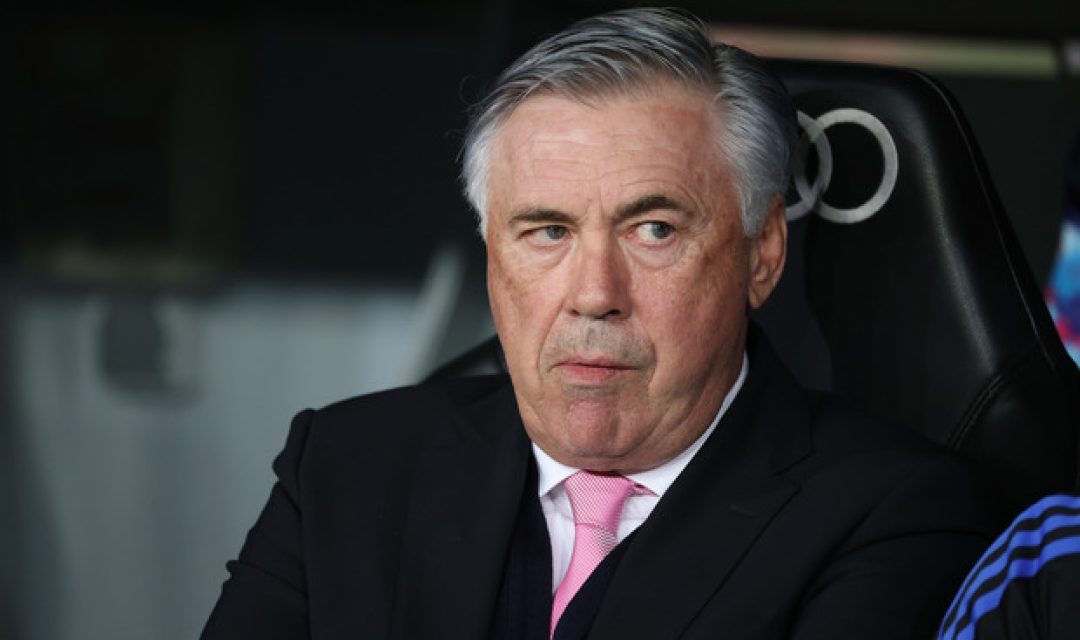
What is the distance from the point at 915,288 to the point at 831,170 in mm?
136

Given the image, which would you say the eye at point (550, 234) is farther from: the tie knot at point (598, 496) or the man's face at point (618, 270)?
the tie knot at point (598, 496)

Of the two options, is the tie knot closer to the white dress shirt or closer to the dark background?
the white dress shirt

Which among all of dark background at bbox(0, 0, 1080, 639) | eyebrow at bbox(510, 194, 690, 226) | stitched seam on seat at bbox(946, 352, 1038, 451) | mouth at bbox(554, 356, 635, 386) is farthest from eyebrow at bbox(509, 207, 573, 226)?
dark background at bbox(0, 0, 1080, 639)

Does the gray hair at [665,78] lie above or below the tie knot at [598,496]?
above

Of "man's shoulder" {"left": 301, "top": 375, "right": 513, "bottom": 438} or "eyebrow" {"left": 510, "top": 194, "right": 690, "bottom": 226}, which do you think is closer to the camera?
"eyebrow" {"left": 510, "top": 194, "right": 690, "bottom": 226}

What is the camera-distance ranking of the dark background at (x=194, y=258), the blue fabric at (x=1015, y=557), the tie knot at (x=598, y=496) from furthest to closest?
the dark background at (x=194, y=258) → the tie knot at (x=598, y=496) → the blue fabric at (x=1015, y=557)

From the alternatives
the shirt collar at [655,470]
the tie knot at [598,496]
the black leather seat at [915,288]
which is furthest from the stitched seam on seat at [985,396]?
the tie knot at [598,496]

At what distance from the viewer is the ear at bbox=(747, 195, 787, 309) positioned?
148 cm

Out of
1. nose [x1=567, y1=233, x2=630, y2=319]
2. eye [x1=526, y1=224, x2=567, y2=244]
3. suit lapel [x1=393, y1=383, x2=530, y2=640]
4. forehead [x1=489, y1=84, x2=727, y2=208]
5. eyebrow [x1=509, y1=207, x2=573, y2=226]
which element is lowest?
suit lapel [x1=393, y1=383, x2=530, y2=640]

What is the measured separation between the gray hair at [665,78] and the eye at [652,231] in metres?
0.09

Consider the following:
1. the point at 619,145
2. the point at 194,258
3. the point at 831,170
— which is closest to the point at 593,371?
the point at 619,145

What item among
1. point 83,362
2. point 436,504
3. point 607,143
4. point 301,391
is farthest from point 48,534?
point 607,143

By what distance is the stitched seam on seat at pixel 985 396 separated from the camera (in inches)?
59.1

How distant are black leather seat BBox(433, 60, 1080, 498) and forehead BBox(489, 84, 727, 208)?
207 mm
